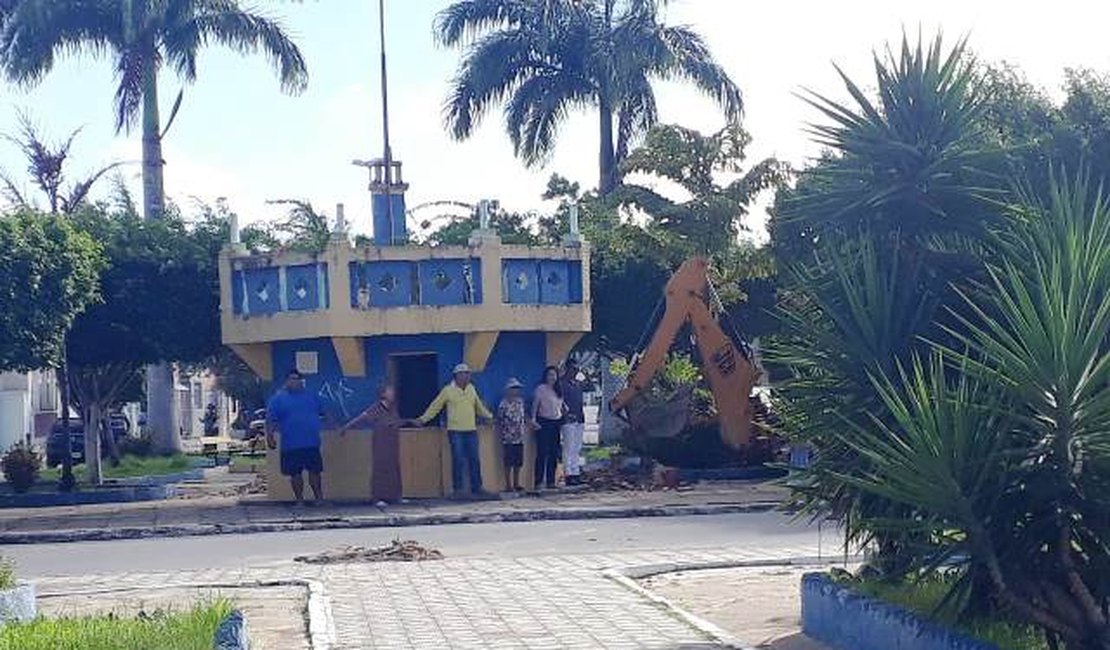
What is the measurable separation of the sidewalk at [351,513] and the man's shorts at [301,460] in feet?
1.61

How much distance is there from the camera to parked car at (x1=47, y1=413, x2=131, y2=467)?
37719mm

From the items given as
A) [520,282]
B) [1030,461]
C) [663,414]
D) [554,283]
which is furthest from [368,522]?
[1030,461]

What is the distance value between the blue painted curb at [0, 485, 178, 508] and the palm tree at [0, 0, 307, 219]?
27.4 feet

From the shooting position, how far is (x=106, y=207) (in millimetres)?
31359

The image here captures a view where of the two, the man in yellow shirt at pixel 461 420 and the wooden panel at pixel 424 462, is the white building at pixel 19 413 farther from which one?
the man in yellow shirt at pixel 461 420

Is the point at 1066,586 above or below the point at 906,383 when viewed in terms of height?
below

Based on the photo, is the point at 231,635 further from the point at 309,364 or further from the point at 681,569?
the point at 309,364

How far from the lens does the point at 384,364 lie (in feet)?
75.8

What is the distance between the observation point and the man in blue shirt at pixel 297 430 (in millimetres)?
21484

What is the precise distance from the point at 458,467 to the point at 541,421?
4.27 feet

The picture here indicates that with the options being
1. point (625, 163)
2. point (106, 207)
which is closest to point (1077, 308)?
point (625, 163)

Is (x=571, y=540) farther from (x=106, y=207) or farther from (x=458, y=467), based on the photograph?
(x=106, y=207)

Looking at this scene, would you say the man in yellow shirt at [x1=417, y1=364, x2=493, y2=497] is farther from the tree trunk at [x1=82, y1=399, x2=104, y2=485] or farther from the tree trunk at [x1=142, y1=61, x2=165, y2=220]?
the tree trunk at [x1=142, y1=61, x2=165, y2=220]

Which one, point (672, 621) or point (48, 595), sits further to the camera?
point (48, 595)
